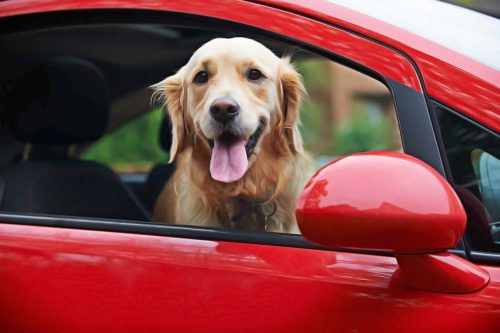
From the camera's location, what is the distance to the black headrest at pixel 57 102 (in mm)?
2758

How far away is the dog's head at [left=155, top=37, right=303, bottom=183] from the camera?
220 centimetres

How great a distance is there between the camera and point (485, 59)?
1.73m

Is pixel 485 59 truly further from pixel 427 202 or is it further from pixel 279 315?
pixel 279 315

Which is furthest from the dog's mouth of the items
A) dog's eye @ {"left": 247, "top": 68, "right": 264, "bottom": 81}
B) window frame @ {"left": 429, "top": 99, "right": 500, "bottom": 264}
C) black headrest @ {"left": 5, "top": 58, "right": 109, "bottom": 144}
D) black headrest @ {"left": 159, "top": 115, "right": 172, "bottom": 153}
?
black headrest @ {"left": 159, "top": 115, "right": 172, "bottom": 153}

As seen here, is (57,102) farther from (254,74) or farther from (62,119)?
(254,74)

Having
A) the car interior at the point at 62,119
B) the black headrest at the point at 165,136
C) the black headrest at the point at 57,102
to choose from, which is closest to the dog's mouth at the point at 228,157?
the car interior at the point at 62,119

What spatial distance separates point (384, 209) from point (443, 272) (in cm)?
23

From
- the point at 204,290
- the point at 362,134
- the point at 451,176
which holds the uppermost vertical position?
the point at 362,134

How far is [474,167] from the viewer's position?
1.64 meters

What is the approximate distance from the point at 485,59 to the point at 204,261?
0.84 metres

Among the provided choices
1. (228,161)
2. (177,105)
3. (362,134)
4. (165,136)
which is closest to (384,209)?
(228,161)

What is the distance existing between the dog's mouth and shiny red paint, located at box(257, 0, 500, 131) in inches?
21.7

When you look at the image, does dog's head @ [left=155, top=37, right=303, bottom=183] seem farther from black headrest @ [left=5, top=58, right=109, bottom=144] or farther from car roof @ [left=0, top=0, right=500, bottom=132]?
black headrest @ [left=5, top=58, right=109, bottom=144]

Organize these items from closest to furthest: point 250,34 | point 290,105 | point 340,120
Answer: point 250,34 → point 290,105 → point 340,120
